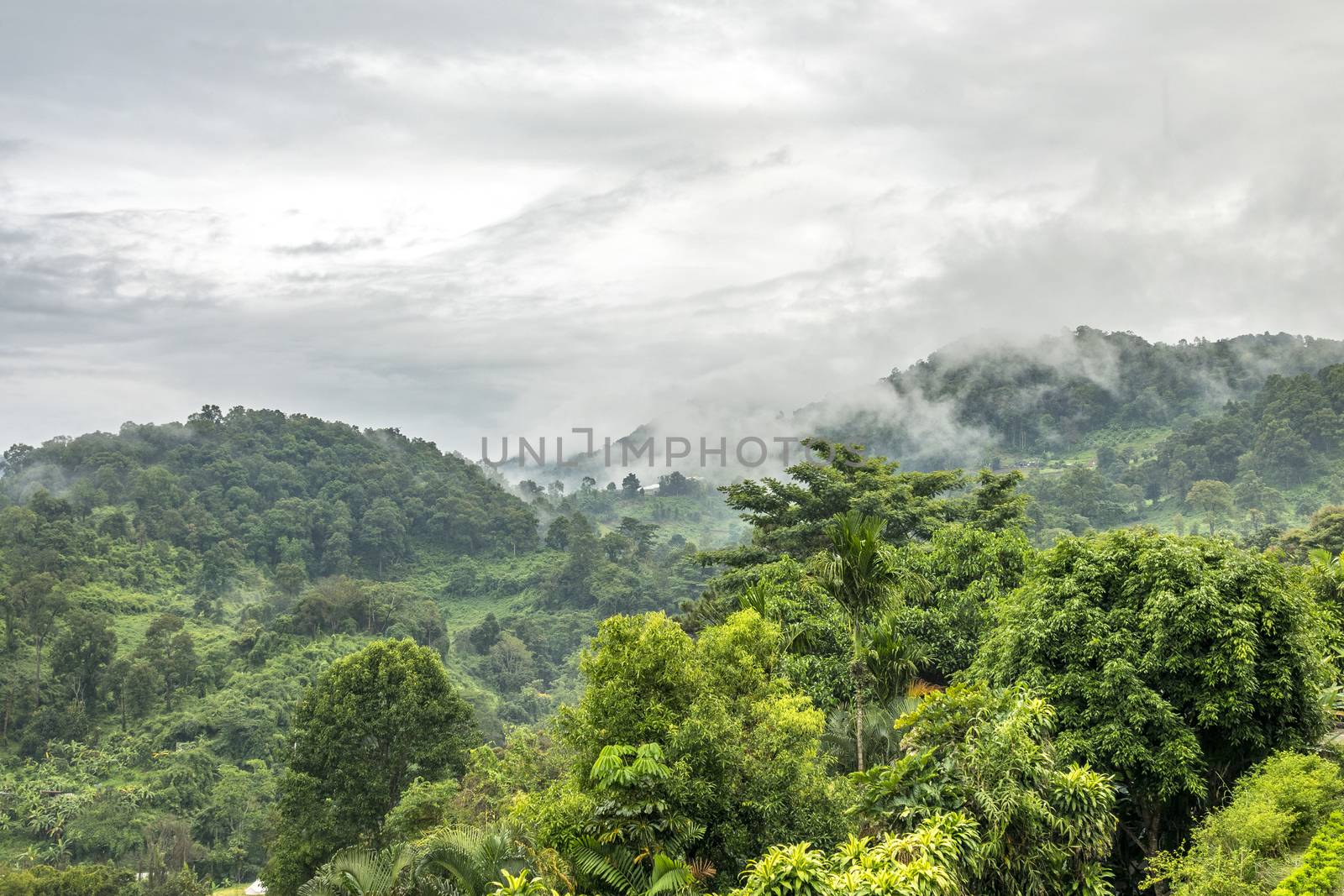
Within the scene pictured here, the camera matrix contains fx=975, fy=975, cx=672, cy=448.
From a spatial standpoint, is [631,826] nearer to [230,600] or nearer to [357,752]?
[357,752]

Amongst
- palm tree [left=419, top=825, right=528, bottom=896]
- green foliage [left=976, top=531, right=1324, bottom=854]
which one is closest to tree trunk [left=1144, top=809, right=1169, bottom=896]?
green foliage [left=976, top=531, right=1324, bottom=854]

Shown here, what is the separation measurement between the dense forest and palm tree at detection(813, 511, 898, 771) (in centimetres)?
5

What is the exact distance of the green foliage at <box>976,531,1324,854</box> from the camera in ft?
40.3

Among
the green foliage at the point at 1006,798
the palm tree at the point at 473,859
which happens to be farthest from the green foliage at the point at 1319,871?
the palm tree at the point at 473,859

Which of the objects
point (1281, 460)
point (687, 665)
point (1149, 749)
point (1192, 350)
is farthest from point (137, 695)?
point (1192, 350)

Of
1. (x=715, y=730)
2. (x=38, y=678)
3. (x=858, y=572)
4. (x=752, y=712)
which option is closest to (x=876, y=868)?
(x=715, y=730)

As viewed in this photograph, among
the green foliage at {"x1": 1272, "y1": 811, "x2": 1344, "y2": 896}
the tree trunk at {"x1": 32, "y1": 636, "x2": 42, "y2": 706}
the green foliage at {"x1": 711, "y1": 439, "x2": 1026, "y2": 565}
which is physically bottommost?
the tree trunk at {"x1": 32, "y1": 636, "x2": 42, "y2": 706}

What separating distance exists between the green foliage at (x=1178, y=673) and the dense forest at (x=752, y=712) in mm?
43

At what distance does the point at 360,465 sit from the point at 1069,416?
7624 centimetres

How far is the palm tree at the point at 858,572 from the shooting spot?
13156mm

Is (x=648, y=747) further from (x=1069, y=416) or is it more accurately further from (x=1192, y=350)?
(x=1192, y=350)

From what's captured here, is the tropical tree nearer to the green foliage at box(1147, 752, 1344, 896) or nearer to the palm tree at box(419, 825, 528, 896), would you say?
the palm tree at box(419, 825, 528, 896)

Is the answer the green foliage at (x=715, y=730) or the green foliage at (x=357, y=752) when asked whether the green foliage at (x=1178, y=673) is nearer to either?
the green foliage at (x=715, y=730)

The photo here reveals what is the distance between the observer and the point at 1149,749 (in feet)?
40.3
